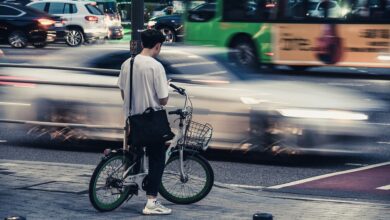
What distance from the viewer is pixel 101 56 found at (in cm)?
1314

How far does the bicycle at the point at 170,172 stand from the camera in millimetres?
8289

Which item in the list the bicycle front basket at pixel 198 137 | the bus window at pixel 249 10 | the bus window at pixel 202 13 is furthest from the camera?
the bus window at pixel 202 13

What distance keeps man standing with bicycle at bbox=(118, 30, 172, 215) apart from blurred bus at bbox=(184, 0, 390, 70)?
14.5 m

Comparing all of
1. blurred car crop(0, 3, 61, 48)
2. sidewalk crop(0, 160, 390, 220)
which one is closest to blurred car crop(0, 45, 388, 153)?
sidewalk crop(0, 160, 390, 220)

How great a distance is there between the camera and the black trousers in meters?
8.29

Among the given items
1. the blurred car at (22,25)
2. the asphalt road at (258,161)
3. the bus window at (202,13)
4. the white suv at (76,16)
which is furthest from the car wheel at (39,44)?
the asphalt road at (258,161)

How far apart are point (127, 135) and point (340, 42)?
16.2 meters

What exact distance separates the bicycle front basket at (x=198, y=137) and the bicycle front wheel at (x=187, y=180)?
133mm

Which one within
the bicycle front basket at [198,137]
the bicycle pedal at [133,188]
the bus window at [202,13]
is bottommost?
the bus window at [202,13]

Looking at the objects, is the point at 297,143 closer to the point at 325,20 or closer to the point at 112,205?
the point at 112,205

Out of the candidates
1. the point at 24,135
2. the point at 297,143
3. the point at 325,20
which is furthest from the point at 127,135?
the point at 325,20

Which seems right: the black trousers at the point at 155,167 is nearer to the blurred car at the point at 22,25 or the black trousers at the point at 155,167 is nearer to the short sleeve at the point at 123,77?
the short sleeve at the point at 123,77

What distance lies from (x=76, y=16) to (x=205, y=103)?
2459 cm

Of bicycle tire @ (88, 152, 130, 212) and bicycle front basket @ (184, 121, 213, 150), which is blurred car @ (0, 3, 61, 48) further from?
bicycle tire @ (88, 152, 130, 212)
